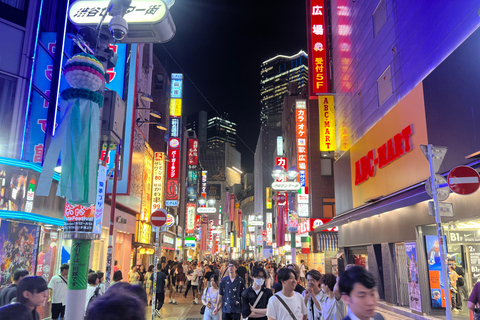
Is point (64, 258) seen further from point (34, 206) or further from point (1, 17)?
point (1, 17)

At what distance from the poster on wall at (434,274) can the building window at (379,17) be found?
867cm

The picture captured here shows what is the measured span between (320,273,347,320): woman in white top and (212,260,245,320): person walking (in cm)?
256

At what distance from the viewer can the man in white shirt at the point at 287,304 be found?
5432 mm

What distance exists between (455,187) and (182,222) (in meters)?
50.2

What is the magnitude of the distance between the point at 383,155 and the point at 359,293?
12.9 metres

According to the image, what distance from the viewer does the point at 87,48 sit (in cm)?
698

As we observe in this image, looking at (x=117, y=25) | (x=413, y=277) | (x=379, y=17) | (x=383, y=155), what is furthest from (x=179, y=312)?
(x=379, y=17)

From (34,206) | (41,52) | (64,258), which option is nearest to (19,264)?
(34,206)

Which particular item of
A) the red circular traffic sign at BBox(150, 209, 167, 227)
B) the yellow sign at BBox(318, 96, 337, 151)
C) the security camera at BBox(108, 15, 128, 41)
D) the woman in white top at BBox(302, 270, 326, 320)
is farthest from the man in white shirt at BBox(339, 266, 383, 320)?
the yellow sign at BBox(318, 96, 337, 151)

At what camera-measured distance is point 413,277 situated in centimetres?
1285

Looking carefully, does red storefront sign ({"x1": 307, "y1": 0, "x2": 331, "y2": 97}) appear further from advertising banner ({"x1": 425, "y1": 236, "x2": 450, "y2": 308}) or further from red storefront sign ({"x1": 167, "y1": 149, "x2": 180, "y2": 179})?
red storefront sign ({"x1": 167, "y1": 149, "x2": 180, "y2": 179})

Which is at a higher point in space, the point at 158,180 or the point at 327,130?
the point at 327,130

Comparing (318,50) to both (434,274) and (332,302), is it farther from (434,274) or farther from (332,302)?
(332,302)

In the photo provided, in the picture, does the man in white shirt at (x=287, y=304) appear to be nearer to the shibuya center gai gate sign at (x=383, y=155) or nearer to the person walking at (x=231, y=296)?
the person walking at (x=231, y=296)
